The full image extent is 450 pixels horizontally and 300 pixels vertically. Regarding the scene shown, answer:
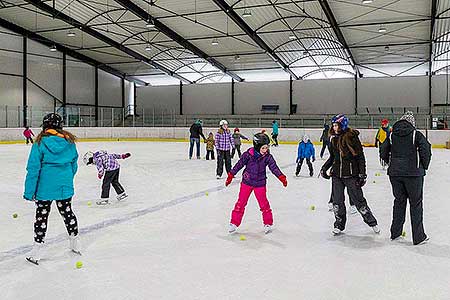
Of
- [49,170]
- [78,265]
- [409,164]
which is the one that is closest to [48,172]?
[49,170]

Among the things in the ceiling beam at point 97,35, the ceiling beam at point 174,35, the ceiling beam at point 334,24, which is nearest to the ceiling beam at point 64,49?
the ceiling beam at point 97,35

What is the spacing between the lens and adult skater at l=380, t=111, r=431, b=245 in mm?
4867

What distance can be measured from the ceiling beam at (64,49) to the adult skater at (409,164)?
2947 centimetres

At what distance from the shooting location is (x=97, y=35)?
2967 centimetres

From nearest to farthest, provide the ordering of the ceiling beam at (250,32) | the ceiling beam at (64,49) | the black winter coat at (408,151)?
1. the black winter coat at (408,151)
2. the ceiling beam at (250,32)
3. the ceiling beam at (64,49)

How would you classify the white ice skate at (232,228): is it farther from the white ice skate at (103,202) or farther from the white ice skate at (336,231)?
the white ice skate at (103,202)

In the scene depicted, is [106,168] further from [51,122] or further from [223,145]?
[223,145]

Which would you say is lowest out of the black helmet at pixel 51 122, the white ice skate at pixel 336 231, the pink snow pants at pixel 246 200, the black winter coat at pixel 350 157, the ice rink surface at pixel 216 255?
the ice rink surface at pixel 216 255

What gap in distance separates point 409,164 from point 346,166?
66 cm

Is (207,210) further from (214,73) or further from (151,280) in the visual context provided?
(214,73)

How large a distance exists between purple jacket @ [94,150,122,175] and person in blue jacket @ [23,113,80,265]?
2.68 metres

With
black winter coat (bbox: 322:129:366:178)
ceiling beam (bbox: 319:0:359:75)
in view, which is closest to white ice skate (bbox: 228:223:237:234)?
black winter coat (bbox: 322:129:366:178)

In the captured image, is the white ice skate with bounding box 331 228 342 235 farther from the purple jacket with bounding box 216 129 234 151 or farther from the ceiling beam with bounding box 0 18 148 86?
the ceiling beam with bounding box 0 18 148 86

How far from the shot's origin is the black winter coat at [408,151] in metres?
4.84
